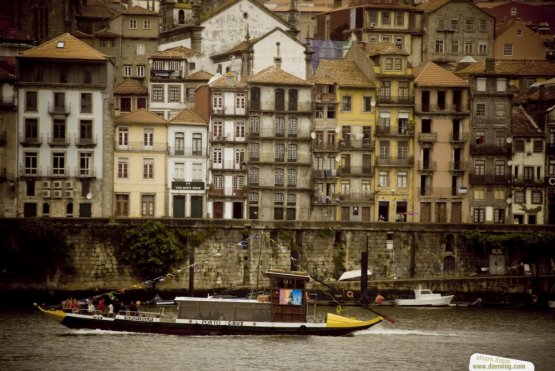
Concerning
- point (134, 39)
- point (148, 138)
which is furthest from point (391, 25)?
point (148, 138)

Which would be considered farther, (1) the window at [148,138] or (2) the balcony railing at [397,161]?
(2) the balcony railing at [397,161]

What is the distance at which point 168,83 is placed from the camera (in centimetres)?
12975

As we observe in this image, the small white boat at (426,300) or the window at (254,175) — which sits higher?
the window at (254,175)

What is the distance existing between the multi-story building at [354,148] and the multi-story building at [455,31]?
20.7 metres

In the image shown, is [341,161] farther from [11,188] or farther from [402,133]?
[11,188]

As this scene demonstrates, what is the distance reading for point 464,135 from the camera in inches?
4990

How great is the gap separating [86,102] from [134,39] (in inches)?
784

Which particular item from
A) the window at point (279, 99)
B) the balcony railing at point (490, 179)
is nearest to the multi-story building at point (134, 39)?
the window at point (279, 99)

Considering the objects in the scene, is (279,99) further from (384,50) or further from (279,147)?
(384,50)

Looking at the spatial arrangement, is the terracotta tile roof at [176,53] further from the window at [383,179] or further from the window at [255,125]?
the window at [383,179]

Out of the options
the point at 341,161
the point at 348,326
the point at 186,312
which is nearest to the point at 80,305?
the point at 186,312

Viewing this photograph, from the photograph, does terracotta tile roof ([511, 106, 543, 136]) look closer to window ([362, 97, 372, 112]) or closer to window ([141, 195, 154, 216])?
window ([362, 97, 372, 112])

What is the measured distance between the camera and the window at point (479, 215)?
12625cm

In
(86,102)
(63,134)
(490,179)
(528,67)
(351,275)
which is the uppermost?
(528,67)
